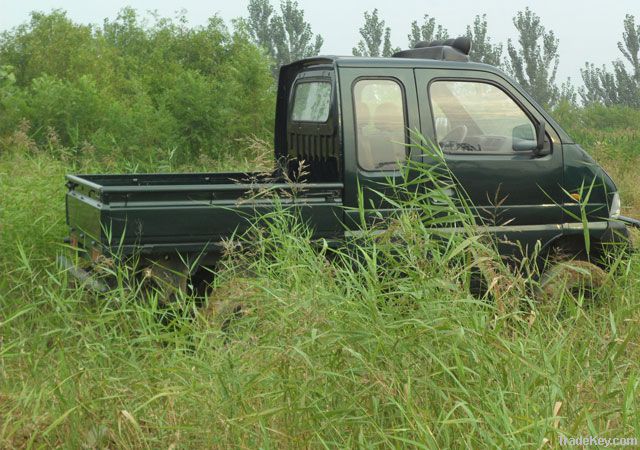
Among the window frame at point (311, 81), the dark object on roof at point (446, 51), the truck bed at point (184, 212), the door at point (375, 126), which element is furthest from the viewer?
the dark object on roof at point (446, 51)

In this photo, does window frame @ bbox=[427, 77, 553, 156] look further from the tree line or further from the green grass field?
the tree line

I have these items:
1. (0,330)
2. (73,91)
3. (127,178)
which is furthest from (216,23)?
(0,330)

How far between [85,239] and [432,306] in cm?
270

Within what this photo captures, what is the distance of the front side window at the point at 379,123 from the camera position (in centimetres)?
636

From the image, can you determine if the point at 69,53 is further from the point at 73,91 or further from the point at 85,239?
the point at 85,239

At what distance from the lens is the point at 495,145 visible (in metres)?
6.72

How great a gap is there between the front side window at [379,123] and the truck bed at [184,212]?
0.39 metres

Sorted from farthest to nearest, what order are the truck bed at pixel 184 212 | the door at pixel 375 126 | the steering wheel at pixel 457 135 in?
the steering wheel at pixel 457 135
the door at pixel 375 126
the truck bed at pixel 184 212

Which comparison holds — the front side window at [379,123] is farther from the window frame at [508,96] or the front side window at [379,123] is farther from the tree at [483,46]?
the tree at [483,46]

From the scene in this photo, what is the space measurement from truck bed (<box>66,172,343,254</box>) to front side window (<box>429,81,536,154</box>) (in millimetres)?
983

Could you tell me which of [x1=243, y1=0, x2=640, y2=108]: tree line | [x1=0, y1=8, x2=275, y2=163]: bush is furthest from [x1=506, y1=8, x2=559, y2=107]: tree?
[x1=0, y1=8, x2=275, y2=163]: bush

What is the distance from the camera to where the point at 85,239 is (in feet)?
19.8

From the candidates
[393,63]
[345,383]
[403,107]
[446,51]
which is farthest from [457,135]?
[345,383]

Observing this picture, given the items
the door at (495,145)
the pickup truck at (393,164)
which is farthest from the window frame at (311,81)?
the door at (495,145)
